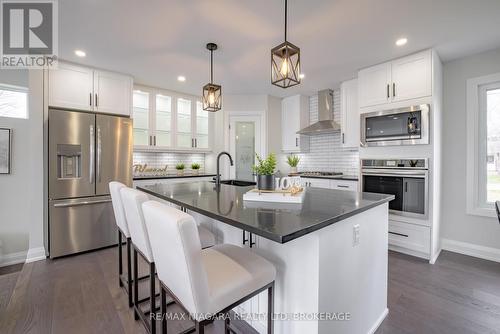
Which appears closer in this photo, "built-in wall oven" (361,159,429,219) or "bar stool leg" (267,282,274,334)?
"bar stool leg" (267,282,274,334)

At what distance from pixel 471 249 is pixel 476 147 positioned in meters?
1.32

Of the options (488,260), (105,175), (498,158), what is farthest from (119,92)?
(488,260)

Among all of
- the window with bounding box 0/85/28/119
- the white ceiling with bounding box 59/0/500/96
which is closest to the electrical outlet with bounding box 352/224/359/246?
the white ceiling with bounding box 59/0/500/96

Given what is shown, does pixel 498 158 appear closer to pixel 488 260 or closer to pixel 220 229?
pixel 488 260

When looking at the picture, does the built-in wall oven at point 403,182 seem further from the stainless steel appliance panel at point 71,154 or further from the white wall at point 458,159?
the stainless steel appliance panel at point 71,154

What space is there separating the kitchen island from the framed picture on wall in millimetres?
2812

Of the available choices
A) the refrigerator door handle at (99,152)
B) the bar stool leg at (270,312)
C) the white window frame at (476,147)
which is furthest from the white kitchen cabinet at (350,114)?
the refrigerator door handle at (99,152)

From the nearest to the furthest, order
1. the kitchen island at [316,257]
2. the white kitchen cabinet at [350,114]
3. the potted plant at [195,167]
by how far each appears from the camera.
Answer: the kitchen island at [316,257] < the white kitchen cabinet at [350,114] < the potted plant at [195,167]

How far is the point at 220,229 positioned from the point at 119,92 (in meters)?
2.84

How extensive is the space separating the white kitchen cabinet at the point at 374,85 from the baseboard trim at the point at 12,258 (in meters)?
4.90

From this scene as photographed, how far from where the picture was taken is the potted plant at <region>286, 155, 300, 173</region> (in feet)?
14.9

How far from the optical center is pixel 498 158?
112 inches

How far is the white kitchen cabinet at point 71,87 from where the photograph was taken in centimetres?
296

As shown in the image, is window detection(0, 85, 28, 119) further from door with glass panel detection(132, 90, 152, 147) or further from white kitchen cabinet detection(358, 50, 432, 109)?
white kitchen cabinet detection(358, 50, 432, 109)
